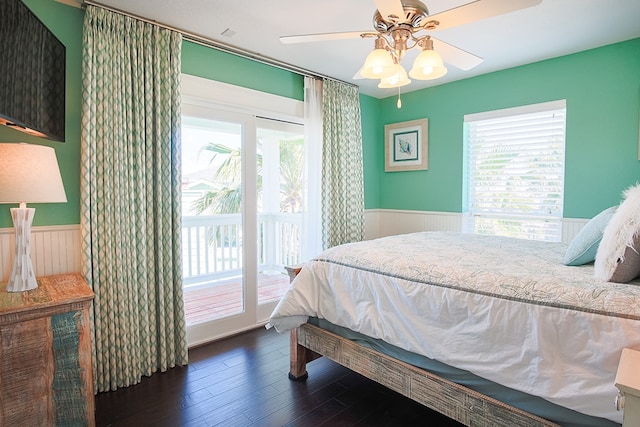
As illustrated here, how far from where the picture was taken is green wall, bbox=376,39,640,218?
2812 mm

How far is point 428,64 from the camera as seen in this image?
180 cm

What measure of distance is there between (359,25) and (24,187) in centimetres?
230

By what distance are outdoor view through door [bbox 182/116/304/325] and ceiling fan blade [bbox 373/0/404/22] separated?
1797 mm

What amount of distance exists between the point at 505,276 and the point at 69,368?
218 centimetres

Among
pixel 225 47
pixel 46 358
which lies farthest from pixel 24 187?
pixel 225 47

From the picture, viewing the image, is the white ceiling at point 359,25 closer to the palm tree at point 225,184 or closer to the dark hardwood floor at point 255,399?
the palm tree at point 225,184

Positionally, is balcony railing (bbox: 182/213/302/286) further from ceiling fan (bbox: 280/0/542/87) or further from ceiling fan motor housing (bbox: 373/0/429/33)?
ceiling fan motor housing (bbox: 373/0/429/33)

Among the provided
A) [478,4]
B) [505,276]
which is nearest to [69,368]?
[505,276]

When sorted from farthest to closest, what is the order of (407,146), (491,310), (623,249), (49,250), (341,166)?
(407,146)
(341,166)
(49,250)
(491,310)
(623,249)

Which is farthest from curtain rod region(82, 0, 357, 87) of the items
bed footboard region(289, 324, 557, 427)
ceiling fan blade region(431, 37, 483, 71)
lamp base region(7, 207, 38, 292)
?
bed footboard region(289, 324, 557, 427)

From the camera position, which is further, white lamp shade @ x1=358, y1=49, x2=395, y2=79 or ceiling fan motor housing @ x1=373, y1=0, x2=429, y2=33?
white lamp shade @ x1=358, y1=49, x2=395, y2=79

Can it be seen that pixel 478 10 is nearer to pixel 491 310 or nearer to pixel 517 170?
pixel 491 310

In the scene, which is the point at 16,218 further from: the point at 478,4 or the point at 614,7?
the point at 614,7

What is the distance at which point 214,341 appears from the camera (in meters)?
3.02
